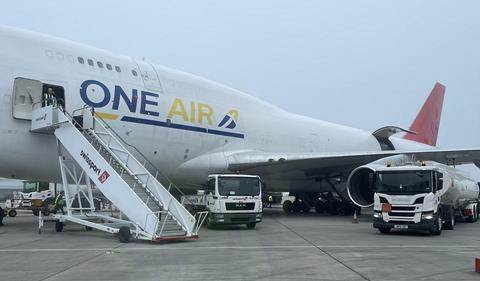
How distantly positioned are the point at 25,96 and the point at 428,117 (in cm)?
2590

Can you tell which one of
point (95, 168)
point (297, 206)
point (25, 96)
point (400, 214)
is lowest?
point (297, 206)

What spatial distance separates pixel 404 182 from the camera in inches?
559

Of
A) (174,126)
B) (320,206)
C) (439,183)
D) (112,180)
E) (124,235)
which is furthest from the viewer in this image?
(320,206)

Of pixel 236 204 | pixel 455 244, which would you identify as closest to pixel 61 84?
pixel 236 204

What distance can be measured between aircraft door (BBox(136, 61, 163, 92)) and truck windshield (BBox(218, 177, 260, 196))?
166 inches

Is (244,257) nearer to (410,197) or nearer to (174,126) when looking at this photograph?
(410,197)

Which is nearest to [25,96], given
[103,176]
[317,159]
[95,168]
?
[95,168]

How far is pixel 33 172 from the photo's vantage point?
48.3 feet

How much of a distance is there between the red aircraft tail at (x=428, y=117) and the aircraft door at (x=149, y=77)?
19.9m

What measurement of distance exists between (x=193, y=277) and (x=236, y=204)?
8491mm

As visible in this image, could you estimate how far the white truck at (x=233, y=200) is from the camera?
613 inches

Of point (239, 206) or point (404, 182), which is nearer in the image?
point (404, 182)

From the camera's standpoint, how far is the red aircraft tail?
32312 millimetres

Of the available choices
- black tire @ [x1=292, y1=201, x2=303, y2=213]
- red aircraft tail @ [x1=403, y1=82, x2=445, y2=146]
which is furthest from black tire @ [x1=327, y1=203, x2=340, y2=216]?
red aircraft tail @ [x1=403, y1=82, x2=445, y2=146]
